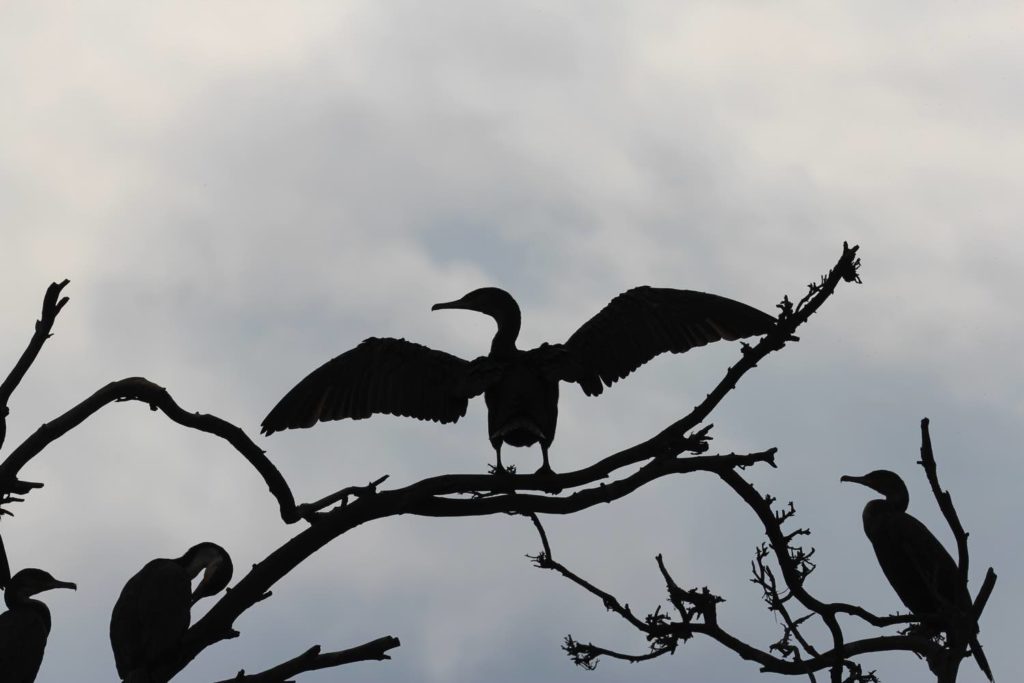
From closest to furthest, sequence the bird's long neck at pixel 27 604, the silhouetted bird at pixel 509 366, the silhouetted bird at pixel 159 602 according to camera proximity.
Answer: the silhouetted bird at pixel 159 602, the silhouetted bird at pixel 509 366, the bird's long neck at pixel 27 604

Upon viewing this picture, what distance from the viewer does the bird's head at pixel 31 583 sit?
23.5 ft

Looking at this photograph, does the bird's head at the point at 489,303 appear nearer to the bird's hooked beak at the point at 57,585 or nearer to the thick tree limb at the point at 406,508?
the thick tree limb at the point at 406,508

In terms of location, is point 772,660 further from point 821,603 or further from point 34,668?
point 34,668

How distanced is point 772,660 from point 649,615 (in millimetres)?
479

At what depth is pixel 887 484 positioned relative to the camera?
7.17 m

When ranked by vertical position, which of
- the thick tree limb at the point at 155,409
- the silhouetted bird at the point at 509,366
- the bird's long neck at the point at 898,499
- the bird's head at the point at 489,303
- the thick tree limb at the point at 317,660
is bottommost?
the thick tree limb at the point at 317,660

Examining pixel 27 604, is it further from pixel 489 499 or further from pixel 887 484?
pixel 887 484

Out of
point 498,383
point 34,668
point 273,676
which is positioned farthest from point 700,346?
point 34,668

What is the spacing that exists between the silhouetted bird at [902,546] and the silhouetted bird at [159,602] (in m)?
3.69

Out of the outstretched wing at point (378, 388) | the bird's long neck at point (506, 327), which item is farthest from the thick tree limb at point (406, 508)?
the outstretched wing at point (378, 388)

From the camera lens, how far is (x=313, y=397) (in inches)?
264

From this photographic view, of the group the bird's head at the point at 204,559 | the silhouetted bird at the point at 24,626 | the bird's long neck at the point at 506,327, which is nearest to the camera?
the bird's long neck at the point at 506,327

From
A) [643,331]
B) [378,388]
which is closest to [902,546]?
[643,331]

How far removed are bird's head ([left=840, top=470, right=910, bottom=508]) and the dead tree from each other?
236 centimetres
